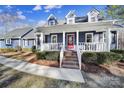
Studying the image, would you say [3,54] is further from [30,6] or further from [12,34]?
[30,6]

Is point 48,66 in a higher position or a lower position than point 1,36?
lower

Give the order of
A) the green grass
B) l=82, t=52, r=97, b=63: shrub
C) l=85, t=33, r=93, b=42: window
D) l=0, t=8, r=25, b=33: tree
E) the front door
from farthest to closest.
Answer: the front door
l=85, t=33, r=93, b=42: window
l=82, t=52, r=97, b=63: shrub
l=0, t=8, r=25, b=33: tree
the green grass

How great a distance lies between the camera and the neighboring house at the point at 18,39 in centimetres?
589

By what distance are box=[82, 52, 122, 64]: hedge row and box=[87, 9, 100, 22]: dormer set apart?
42.6 inches

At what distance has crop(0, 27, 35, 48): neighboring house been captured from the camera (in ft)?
19.3

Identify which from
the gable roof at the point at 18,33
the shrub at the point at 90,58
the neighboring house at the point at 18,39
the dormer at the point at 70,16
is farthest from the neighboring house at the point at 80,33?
the gable roof at the point at 18,33

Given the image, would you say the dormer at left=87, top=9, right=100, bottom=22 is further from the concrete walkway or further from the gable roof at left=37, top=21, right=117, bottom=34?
the concrete walkway


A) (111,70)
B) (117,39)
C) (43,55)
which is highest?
(117,39)

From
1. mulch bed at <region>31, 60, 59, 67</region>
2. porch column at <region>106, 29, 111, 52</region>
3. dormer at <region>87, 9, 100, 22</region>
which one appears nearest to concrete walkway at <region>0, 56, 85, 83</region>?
mulch bed at <region>31, 60, 59, 67</region>

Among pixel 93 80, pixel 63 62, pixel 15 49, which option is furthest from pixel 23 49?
pixel 93 80

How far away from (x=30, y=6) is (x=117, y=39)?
266 centimetres

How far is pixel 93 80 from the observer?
549 centimetres

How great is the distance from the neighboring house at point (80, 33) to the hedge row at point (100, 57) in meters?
0.12
